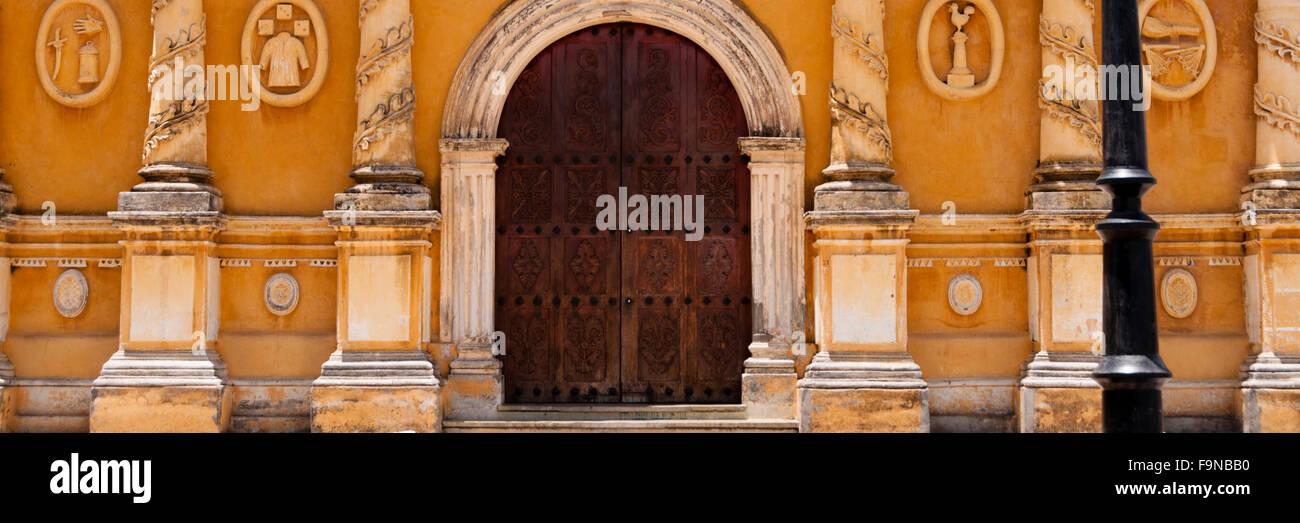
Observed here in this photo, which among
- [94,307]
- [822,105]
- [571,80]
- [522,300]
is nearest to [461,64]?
[571,80]

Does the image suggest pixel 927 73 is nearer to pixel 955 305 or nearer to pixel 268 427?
pixel 955 305

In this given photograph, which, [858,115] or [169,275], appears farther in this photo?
[858,115]

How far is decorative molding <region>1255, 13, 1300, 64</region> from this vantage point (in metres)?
10.5

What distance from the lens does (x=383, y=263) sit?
10281 millimetres

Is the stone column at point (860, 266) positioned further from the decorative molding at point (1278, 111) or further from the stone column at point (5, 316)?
the stone column at point (5, 316)

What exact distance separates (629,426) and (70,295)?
198 inches

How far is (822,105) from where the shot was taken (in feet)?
35.2

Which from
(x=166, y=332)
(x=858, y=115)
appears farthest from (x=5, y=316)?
(x=858, y=115)

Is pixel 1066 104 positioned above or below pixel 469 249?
above

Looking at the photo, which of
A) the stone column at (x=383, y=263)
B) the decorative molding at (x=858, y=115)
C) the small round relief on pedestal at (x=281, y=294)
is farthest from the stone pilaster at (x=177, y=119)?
the decorative molding at (x=858, y=115)

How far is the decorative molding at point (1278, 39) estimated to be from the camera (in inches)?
412

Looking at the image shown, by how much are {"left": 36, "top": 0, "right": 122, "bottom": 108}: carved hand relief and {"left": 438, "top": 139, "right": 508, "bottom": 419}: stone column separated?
10.1 feet

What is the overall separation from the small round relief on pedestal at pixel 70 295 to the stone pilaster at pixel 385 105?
243 cm

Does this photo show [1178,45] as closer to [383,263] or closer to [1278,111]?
[1278,111]
